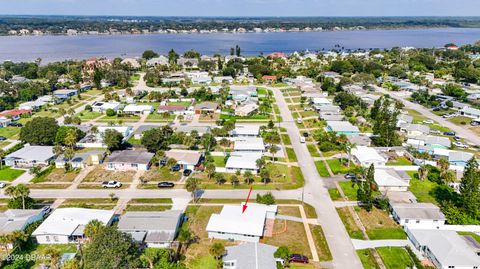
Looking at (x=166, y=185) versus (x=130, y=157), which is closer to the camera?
(x=166, y=185)

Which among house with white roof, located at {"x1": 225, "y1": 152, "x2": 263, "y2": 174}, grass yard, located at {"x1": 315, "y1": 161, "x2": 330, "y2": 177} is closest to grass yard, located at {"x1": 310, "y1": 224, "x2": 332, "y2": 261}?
grass yard, located at {"x1": 315, "y1": 161, "x2": 330, "y2": 177}

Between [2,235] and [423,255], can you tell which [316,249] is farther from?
[2,235]

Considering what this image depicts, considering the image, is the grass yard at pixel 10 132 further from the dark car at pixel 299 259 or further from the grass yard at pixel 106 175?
the dark car at pixel 299 259

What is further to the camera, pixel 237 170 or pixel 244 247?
pixel 237 170

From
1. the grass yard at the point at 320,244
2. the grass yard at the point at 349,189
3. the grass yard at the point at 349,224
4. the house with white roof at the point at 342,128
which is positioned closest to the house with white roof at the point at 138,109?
the house with white roof at the point at 342,128

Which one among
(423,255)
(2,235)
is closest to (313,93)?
(423,255)

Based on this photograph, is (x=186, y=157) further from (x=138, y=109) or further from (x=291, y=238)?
(x=138, y=109)

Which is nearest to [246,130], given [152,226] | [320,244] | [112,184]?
[112,184]
